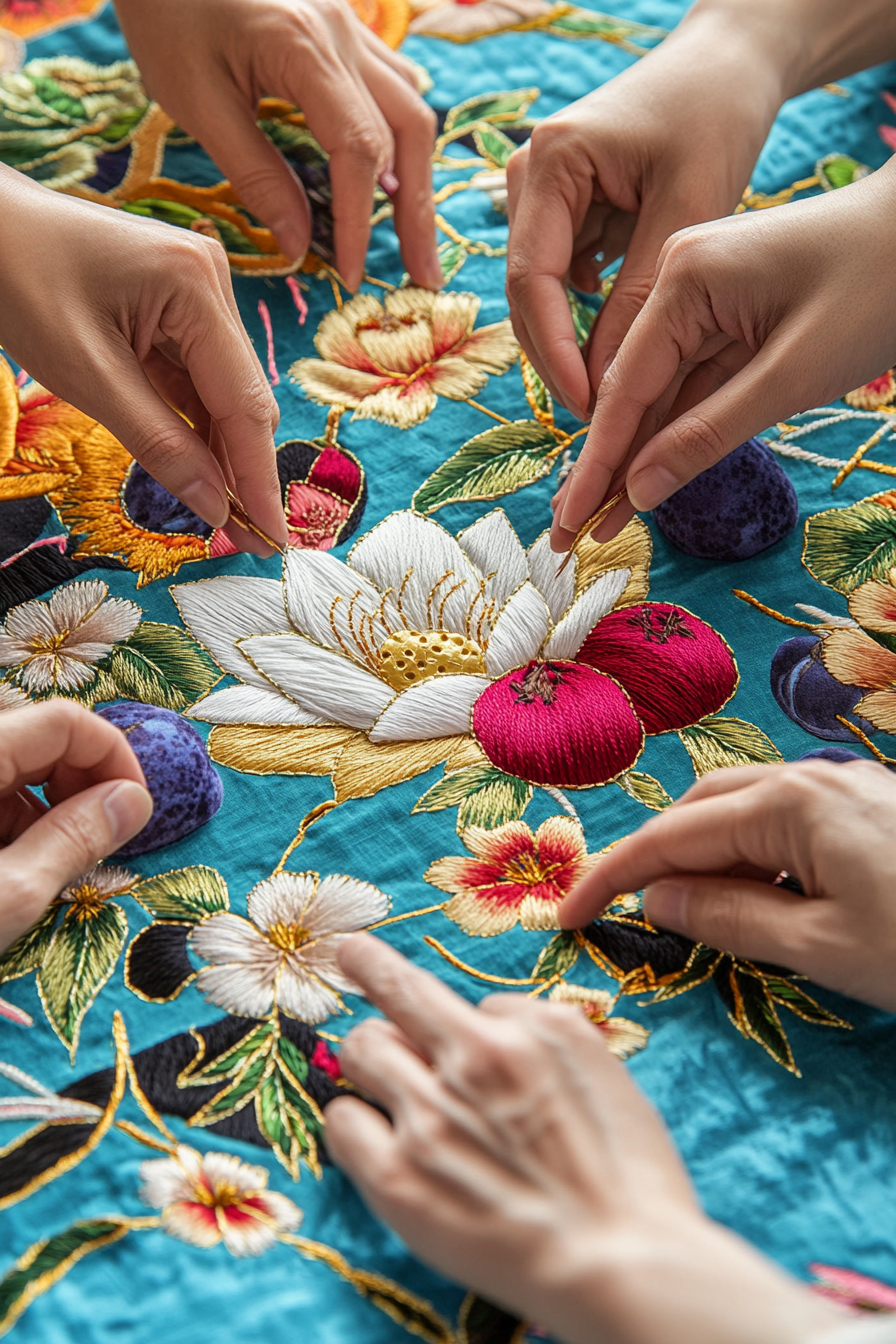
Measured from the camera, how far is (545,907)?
1.55 ft

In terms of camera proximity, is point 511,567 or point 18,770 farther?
point 511,567

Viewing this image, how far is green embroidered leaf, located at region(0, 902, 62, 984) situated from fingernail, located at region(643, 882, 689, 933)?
271 mm

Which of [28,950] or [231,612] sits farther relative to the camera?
[231,612]

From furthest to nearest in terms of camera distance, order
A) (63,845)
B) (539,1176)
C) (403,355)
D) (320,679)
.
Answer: (403,355), (320,679), (63,845), (539,1176)

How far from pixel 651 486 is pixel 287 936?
295 millimetres

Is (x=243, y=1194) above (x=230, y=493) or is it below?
below

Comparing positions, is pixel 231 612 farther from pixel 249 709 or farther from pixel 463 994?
pixel 463 994

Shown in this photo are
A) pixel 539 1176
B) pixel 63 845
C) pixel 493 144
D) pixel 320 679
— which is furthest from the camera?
pixel 493 144

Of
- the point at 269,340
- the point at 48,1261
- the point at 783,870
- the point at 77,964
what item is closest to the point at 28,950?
the point at 77,964

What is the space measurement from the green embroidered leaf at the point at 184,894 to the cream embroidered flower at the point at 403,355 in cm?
32

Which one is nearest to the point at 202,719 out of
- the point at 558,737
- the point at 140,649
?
the point at 140,649

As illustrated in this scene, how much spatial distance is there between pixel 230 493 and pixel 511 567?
0.56ft

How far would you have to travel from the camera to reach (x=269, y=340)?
2.33 feet

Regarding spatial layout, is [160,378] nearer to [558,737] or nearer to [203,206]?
[203,206]
